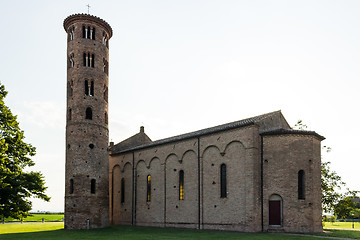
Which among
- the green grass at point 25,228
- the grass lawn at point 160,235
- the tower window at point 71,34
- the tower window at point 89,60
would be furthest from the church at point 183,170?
the green grass at point 25,228

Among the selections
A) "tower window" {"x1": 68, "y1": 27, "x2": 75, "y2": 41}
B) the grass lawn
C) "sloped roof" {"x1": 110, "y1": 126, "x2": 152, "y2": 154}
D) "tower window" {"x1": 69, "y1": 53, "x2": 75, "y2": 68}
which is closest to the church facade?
the grass lawn

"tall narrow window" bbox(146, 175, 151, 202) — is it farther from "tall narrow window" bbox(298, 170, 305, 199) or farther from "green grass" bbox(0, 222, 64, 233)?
"tall narrow window" bbox(298, 170, 305, 199)

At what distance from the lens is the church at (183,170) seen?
85.6 feet

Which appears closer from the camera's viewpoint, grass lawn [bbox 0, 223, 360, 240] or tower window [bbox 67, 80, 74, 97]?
grass lawn [bbox 0, 223, 360, 240]

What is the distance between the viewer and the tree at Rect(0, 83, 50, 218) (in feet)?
83.8

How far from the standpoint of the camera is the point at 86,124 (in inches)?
1368

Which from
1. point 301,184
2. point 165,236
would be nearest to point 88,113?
point 165,236

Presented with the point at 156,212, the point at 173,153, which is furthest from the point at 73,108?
the point at 156,212

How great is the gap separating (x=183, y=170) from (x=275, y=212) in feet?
31.8

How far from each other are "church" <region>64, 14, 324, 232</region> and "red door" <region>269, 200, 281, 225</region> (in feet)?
0.24

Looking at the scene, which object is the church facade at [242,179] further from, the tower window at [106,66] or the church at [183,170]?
the tower window at [106,66]

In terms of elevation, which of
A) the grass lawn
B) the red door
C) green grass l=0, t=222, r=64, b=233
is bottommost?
green grass l=0, t=222, r=64, b=233

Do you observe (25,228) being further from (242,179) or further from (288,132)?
(288,132)

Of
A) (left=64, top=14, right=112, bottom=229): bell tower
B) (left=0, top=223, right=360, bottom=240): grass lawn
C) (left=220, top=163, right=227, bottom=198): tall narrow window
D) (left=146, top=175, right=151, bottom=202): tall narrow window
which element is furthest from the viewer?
(left=146, top=175, right=151, bottom=202): tall narrow window
